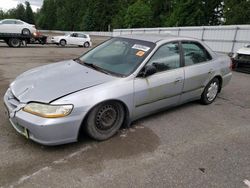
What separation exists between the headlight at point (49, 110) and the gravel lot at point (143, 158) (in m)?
0.55

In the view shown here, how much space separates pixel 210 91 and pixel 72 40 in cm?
1968

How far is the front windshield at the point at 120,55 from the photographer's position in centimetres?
370

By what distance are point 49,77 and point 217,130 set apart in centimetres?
282

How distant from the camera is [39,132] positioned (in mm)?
2822

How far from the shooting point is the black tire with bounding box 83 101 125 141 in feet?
10.4

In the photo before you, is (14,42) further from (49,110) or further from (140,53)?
(49,110)

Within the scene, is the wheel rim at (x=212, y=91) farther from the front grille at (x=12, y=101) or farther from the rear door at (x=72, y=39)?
the rear door at (x=72, y=39)

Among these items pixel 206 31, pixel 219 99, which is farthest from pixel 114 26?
pixel 219 99

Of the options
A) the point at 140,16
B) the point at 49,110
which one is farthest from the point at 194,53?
the point at 140,16

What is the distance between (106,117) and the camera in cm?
337

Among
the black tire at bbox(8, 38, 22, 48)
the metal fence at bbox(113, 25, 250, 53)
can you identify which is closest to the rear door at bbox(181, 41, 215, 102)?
the metal fence at bbox(113, 25, 250, 53)

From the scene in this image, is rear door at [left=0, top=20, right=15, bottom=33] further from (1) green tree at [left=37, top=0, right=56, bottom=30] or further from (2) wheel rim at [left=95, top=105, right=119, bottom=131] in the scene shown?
(1) green tree at [left=37, top=0, right=56, bottom=30]

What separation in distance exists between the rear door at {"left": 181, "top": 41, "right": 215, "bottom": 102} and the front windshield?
0.89 meters

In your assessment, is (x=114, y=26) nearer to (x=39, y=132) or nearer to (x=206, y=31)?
(x=206, y=31)
